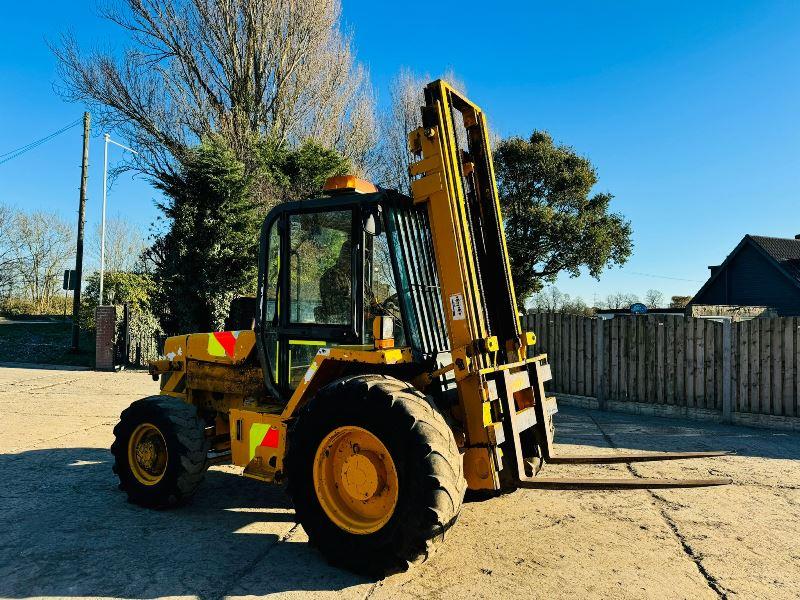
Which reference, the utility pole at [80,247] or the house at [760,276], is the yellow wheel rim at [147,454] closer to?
the utility pole at [80,247]

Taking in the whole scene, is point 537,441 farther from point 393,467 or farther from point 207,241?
point 207,241

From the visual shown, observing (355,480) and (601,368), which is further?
→ (601,368)

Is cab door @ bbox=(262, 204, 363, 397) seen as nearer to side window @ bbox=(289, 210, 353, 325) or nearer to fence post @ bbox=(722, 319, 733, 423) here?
side window @ bbox=(289, 210, 353, 325)

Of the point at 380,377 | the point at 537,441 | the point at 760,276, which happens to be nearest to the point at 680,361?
the point at 537,441

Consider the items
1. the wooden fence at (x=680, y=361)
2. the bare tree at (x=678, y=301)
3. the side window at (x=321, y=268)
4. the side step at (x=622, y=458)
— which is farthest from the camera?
the bare tree at (x=678, y=301)

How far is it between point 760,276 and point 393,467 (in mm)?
32277

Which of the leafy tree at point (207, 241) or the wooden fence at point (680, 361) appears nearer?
the wooden fence at point (680, 361)

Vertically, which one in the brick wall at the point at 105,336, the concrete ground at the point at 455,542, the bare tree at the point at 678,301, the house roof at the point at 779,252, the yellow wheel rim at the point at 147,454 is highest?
the house roof at the point at 779,252

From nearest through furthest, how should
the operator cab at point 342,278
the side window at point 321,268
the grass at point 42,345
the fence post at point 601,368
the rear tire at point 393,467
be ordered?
1. the rear tire at point 393,467
2. the operator cab at point 342,278
3. the side window at point 321,268
4. the fence post at point 601,368
5. the grass at point 42,345

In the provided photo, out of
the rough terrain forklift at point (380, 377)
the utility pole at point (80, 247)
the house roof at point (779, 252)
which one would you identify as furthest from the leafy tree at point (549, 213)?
the rough terrain forklift at point (380, 377)

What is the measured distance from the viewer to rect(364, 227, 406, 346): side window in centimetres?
432

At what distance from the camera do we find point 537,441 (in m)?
4.80

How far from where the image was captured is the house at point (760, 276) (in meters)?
27.6

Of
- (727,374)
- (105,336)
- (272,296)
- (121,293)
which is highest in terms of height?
(121,293)
